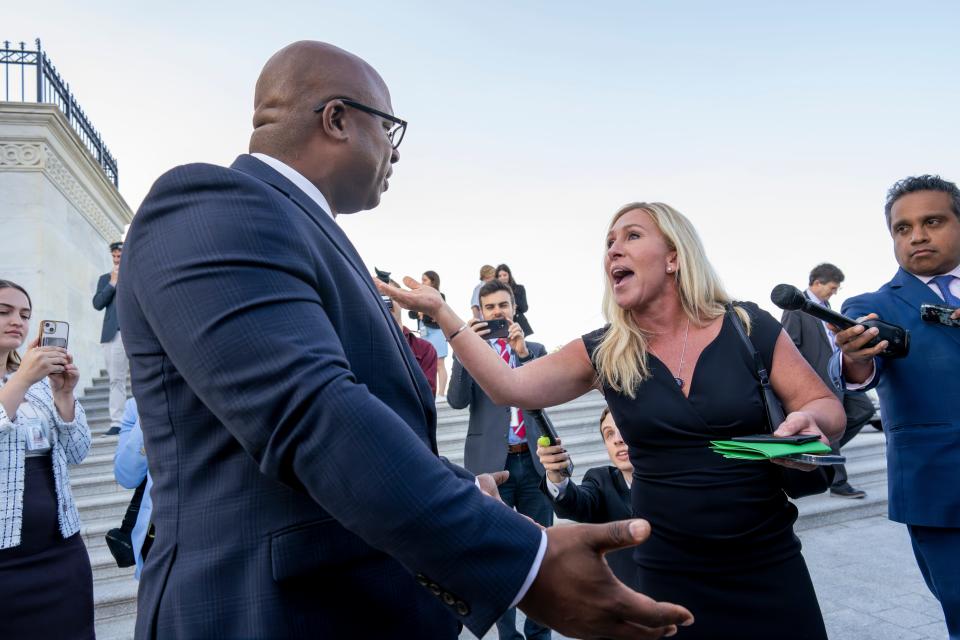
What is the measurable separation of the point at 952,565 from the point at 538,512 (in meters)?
2.75

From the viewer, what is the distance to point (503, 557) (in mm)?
948

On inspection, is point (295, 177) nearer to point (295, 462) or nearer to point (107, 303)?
point (295, 462)

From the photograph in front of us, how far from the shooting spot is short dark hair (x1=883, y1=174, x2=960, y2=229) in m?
2.99

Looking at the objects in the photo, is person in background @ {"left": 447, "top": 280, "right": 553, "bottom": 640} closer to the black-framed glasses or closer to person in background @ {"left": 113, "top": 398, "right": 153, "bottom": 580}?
person in background @ {"left": 113, "top": 398, "right": 153, "bottom": 580}

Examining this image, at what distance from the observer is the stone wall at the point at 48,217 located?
8.78 m

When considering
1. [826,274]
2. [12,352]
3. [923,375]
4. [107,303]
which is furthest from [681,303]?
[107,303]

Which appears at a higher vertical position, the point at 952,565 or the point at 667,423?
the point at 667,423

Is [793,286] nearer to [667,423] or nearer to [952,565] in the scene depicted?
[667,423]

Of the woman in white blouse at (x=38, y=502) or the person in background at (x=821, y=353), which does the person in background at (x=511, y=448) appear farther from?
the person in background at (x=821, y=353)

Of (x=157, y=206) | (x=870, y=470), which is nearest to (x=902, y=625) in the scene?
(x=870, y=470)

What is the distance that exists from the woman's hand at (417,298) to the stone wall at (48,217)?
825 cm

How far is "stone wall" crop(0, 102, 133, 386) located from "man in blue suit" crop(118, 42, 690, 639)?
9.26m

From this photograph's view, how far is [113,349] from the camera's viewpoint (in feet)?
27.3

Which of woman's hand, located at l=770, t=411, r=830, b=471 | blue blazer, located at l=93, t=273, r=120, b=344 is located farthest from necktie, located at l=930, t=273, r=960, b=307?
blue blazer, located at l=93, t=273, r=120, b=344
